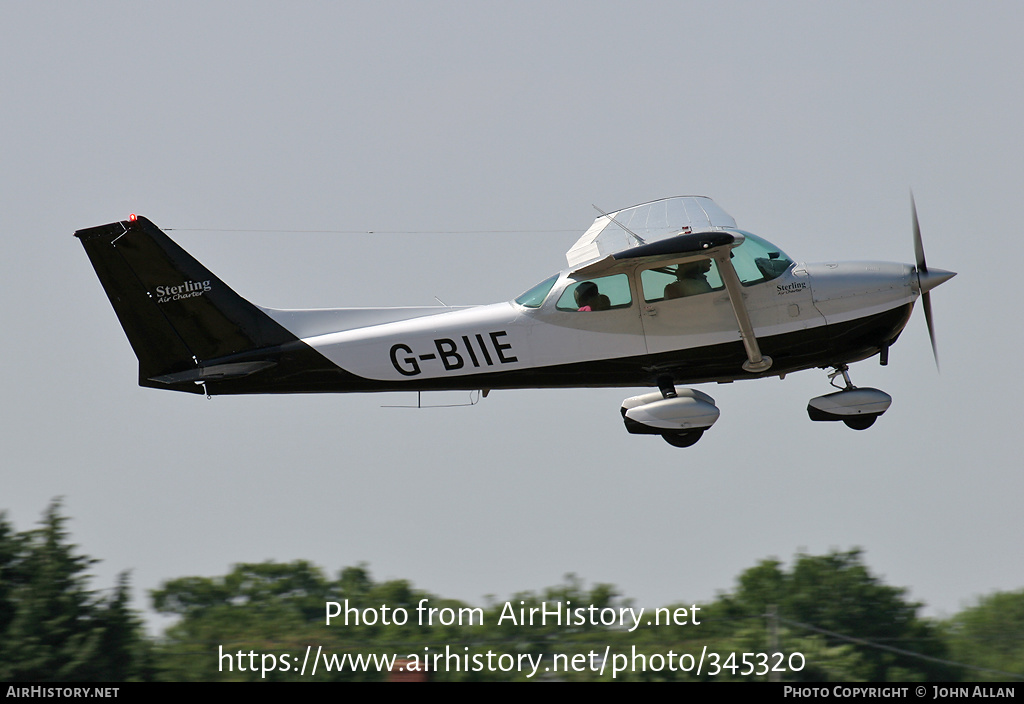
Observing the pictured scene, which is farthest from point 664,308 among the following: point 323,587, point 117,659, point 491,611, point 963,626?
point 963,626

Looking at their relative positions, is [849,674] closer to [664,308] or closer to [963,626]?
[963,626]

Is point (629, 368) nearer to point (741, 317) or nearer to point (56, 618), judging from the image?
point (741, 317)

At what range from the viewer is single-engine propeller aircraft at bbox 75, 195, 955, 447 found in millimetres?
12727

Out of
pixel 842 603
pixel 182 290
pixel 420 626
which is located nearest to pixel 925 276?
pixel 182 290

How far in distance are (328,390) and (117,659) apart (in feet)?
49.2

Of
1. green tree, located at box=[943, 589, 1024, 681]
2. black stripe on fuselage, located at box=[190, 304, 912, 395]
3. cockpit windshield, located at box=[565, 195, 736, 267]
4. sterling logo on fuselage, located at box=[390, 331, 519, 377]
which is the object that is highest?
green tree, located at box=[943, 589, 1024, 681]

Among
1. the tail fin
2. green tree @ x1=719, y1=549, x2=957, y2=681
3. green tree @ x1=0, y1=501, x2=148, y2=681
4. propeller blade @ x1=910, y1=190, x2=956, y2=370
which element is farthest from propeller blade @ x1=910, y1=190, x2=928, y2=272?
green tree @ x1=719, y1=549, x2=957, y2=681

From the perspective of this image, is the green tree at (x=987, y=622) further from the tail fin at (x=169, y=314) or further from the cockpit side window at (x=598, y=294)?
the tail fin at (x=169, y=314)

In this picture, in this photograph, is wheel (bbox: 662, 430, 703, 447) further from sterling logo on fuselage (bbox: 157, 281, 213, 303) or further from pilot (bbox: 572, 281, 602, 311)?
sterling logo on fuselage (bbox: 157, 281, 213, 303)
